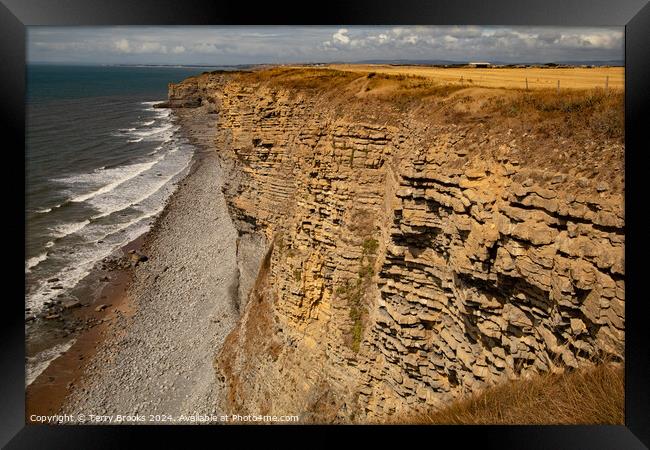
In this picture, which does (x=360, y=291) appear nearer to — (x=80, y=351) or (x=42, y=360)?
(x=80, y=351)

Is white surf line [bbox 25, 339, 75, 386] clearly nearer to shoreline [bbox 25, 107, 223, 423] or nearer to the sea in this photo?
shoreline [bbox 25, 107, 223, 423]

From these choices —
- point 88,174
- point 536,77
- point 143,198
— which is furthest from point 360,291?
point 88,174

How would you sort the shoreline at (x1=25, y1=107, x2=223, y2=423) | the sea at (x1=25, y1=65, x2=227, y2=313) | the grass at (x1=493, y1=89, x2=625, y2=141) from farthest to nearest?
the sea at (x1=25, y1=65, x2=227, y2=313)
the shoreline at (x1=25, y1=107, x2=223, y2=423)
the grass at (x1=493, y1=89, x2=625, y2=141)

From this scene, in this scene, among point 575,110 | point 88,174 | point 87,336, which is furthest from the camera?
point 88,174

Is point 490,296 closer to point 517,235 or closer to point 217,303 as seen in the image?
point 517,235

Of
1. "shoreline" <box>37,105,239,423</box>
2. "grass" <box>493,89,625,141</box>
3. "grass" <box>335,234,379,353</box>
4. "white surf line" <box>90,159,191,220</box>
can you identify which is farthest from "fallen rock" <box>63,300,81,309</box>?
"grass" <box>493,89,625,141</box>
